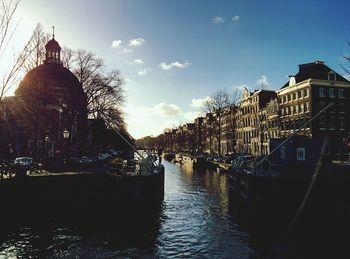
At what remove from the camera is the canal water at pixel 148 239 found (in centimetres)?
2045

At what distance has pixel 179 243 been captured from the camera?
2262 centimetres

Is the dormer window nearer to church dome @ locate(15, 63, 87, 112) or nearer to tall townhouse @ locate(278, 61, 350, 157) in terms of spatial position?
tall townhouse @ locate(278, 61, 350, 157)

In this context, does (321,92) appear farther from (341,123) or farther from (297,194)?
(297,194)

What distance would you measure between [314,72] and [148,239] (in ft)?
219

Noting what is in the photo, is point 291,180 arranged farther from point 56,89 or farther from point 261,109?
point 261,109

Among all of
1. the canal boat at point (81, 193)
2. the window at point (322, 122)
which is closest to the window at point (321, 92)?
the window at point (322, 122)

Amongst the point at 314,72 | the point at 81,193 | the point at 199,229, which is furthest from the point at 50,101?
the point at 314,72

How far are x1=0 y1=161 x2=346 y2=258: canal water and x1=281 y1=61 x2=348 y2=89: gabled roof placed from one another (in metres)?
56.0

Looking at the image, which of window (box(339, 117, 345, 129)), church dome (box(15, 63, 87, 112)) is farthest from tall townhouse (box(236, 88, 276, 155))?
church dome (box(15, 63, 87, 112))

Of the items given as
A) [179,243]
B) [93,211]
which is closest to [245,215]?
[179,243]

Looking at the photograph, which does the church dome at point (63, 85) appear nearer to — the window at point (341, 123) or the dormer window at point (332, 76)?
the window at point (341, 123)

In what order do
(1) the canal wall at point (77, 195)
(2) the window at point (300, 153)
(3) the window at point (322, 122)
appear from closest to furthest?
(1) the canal wall at point (77, 195)
(2) the window at point (300, 153)
(3) the window at point (322, 122)

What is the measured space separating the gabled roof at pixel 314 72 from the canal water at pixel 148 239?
56.0 metres

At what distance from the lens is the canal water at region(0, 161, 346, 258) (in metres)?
20.5
